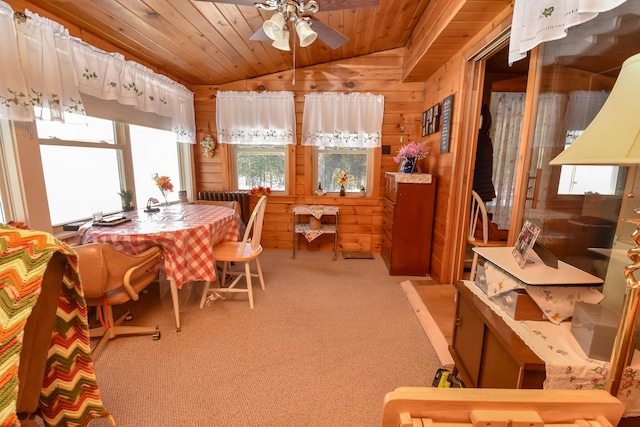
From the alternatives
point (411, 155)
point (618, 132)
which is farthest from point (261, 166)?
point (618, 132)

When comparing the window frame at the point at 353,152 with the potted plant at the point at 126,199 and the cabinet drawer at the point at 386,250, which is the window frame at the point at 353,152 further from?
the potted plant at the point at 126,199

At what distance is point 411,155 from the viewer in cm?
300

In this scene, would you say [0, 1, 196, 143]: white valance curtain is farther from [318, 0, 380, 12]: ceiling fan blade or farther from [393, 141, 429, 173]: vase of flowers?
[393, 141, 429, 173]: vase of flowers

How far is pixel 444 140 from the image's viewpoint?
279cm

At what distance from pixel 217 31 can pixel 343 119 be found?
68.0 inches

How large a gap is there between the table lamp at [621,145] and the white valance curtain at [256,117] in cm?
327

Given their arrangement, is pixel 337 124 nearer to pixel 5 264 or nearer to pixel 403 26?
pixel 403 26

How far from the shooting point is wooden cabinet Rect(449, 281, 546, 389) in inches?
35.8

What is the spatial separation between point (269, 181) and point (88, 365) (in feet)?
10.4

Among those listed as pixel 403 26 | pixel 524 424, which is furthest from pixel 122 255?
pixel 403 26

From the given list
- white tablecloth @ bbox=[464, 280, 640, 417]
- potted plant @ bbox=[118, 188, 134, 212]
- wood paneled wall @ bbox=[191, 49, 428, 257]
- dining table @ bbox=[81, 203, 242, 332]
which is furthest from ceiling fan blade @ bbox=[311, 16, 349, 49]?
potted plant @ bbox=[118, 188, 134, 212]

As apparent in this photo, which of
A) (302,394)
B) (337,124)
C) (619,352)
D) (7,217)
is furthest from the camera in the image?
(337,124)

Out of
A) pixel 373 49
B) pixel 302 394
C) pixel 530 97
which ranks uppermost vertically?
pixel 373 49

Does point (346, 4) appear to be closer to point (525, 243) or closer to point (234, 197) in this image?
point (525, 243)
